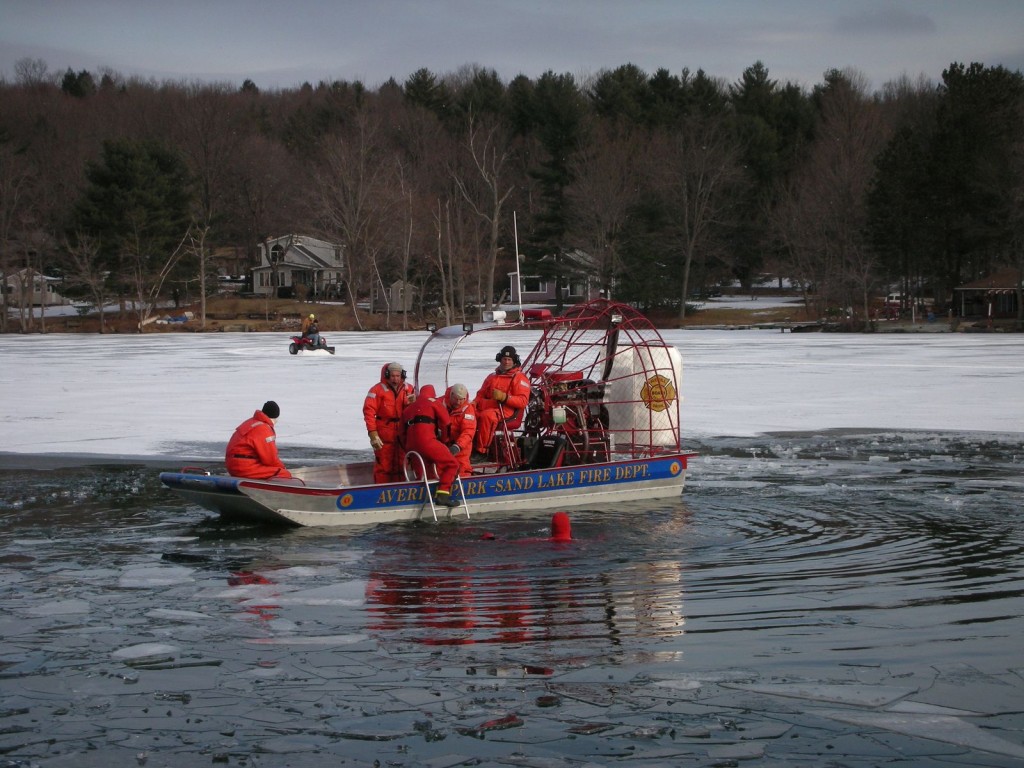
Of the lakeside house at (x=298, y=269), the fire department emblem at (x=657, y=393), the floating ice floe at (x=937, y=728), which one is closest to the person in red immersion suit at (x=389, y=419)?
the fire department emblem at (x=657, y=393)

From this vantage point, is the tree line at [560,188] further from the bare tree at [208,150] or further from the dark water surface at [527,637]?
the dark water surface at [527,637]

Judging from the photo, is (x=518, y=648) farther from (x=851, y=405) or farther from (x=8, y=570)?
(x=851, y=405)

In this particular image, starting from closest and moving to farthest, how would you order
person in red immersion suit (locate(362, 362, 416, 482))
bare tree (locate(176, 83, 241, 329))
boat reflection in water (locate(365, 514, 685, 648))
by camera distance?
boat reflection in water (locate(365, 514, 685, 648)) < person in red immersion suit (locate(362, 362, 416, 482)) < bare tree (locate(176, 83, 241, 329))

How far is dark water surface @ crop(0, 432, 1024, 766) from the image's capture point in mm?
5223

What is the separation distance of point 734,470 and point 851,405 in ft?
21.5

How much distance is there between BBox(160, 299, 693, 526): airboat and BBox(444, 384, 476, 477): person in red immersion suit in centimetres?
26

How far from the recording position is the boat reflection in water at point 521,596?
688 centimetres

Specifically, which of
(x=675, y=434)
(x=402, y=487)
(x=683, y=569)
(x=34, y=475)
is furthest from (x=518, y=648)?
(x=34, y=475)

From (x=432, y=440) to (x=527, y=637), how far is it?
13.0 feet

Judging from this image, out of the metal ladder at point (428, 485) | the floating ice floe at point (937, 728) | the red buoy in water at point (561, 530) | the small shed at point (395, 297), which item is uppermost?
the small shed at point (395, 297)

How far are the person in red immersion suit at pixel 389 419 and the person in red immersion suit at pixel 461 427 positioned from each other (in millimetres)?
480

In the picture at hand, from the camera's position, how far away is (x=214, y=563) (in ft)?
29.5

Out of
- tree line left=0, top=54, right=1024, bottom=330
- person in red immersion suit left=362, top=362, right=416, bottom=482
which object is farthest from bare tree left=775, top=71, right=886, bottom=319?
person in red immersion suit left=362, top=362, right=416, bottom=482

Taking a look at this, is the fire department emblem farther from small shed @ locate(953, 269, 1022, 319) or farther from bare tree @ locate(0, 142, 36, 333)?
bare tree @ locate(0, 142, 36, 333)
